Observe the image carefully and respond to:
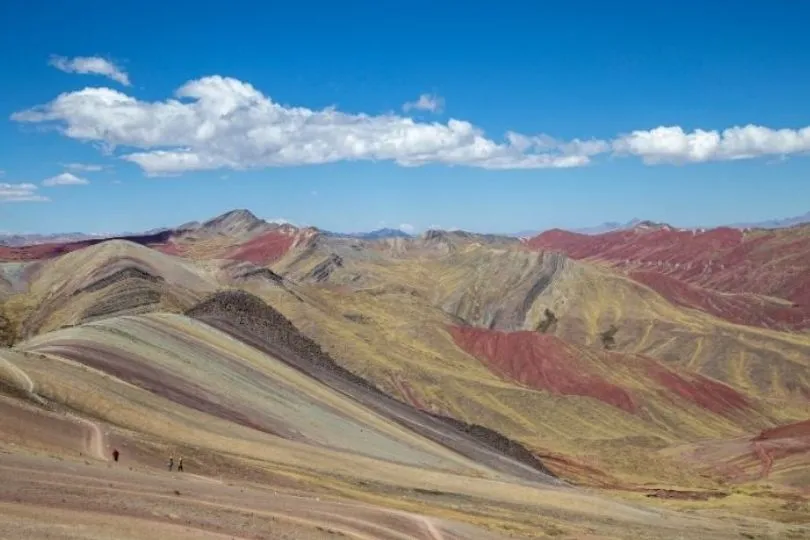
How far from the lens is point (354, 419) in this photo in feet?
177

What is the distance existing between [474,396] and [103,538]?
71.6 m

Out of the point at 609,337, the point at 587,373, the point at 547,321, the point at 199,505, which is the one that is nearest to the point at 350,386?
the point at 199,505

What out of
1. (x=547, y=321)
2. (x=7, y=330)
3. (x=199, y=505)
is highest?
(x=199, y=505)

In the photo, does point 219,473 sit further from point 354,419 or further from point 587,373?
point 587,373

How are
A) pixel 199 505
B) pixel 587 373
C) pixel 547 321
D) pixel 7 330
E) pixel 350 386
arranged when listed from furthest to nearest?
pixel 547 321 → pixel 587 373 → pixel 7 330 → pixel 350 386 → pixel 199 505

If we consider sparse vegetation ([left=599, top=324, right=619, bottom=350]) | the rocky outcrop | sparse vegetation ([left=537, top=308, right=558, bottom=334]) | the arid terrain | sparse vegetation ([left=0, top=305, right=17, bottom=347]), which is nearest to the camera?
the arid terrain

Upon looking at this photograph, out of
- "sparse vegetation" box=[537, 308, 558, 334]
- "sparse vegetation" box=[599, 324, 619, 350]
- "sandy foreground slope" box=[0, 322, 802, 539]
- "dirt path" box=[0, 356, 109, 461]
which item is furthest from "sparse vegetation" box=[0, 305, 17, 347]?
"sparse vegetation" box=[599, 324, 619, 350]

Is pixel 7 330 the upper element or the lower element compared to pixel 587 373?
upper

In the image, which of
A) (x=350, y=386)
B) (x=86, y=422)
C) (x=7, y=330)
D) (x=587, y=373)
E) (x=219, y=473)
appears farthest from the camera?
(x=587, y=373)

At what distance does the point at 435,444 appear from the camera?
54844 mm

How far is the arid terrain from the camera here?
2719 centimetres

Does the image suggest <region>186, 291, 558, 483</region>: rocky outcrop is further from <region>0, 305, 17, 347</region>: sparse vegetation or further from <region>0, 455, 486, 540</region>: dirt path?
<region>0, 305, 17, 347</region>: sparse vegetation

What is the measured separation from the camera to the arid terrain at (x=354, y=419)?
27188 mm

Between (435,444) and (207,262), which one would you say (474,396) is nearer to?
(435,444)
